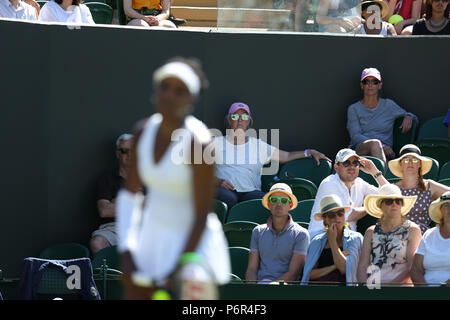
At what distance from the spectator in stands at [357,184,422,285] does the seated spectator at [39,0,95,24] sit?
3.92m

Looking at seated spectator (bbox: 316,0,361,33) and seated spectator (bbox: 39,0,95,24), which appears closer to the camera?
seated spectator (bbox: 316,0,361,33)

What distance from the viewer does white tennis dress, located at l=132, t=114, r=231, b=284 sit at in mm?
3420

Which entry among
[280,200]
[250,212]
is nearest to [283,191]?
[280,200]

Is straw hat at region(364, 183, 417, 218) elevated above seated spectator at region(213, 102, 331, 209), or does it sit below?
below

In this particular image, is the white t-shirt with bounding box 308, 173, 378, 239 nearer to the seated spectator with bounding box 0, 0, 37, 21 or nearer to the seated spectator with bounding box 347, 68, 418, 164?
the seated spectator with bounding box 347, 68, 418, 164

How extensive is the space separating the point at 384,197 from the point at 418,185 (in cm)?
78

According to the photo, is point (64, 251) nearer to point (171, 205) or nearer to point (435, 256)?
point (435, 256)

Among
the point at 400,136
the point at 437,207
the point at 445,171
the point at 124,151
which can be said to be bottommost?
the point at 437,207

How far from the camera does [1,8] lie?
31.4 ft

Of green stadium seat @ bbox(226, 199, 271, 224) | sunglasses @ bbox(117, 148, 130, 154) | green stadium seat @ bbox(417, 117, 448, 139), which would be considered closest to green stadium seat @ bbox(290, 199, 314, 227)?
green stadium seat @ bbox(226, 199, 271, 224)

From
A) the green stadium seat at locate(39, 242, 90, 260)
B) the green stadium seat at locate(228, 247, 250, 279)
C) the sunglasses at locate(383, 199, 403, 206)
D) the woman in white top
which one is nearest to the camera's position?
the woman in white top

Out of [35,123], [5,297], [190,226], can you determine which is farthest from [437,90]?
[190,226]

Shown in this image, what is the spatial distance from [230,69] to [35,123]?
6.53ft

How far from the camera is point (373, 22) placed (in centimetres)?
1044
